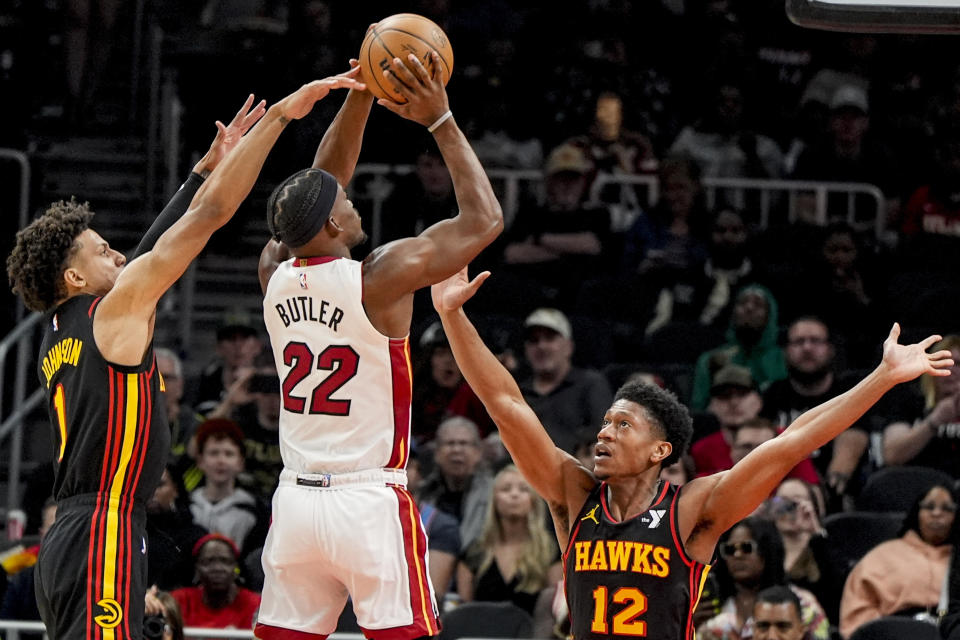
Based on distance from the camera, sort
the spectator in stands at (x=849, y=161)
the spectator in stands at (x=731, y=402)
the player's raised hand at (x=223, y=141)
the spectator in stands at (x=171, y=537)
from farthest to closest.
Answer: the spectator in stands at (x=849, y=161) → the spectator in stands at (x=731, y=402) → the spectator in stands at (x=171, y=537) → the player's raised hand at (x=223, y=141)

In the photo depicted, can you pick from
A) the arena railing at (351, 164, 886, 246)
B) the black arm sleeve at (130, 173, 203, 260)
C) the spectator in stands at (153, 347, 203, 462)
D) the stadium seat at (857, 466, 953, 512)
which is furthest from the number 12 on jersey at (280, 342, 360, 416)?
the arena railing at (351, 164, 886, 246)

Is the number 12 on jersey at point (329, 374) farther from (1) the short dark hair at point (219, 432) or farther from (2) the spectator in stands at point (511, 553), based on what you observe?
(1) the short dark hair at point (219, 432)

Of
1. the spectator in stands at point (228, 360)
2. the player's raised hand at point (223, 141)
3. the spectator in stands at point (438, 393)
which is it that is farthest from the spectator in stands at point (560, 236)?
the player's raised hand at point (223, 141)

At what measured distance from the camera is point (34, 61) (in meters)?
13.3

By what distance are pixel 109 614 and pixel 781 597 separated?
3.85 m

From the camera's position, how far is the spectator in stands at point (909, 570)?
8.52 m

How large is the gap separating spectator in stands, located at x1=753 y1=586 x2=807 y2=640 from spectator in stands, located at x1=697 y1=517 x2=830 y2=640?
24 cm


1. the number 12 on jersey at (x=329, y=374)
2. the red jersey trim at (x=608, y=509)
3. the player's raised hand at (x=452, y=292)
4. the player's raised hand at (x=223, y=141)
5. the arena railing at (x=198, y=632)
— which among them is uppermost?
the player's raised hand at (x=223, y=141)

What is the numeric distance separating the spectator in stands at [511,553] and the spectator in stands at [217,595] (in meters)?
1.21

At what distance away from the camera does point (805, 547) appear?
892cm

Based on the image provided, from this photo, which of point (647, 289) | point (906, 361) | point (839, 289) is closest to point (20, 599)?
point (647, 289)

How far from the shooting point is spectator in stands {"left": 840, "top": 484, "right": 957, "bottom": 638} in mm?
8523

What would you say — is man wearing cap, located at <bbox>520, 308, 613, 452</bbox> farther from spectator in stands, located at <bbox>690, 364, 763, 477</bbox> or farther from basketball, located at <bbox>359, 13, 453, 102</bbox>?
basketball, located at <bbox>359, 13, 453, 102</bbox>

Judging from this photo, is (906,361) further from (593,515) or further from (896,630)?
(896,630)
